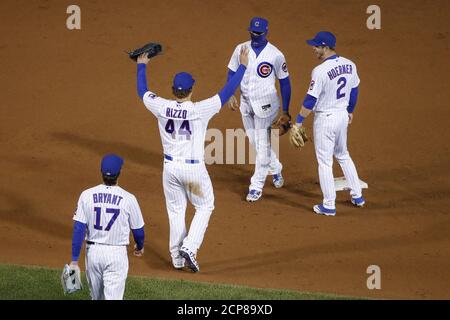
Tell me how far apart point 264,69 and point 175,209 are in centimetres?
260

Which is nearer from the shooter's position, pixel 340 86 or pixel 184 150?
pixel 184 150

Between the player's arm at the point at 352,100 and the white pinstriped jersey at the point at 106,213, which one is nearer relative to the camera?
the white pinstriped jersey at the point at 106,213

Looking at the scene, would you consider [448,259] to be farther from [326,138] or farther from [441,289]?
[326,138]

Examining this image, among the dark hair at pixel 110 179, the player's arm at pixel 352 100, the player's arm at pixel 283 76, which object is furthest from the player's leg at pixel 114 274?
the player's arm at pixel 352 100

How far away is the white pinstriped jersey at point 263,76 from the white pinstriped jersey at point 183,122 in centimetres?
219

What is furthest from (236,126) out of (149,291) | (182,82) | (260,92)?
(149,291)

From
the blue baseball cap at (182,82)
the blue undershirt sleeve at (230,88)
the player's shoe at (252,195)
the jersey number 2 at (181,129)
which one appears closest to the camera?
the blue baseball cap at (182,82)

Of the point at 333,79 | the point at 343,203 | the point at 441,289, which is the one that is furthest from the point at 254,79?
the point at 441,289

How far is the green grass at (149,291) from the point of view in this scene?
420 inches

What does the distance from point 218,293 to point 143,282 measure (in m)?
0.84

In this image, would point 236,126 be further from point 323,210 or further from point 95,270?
point 95,270

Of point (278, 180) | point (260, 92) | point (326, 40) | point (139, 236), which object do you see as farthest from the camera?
point (278, 180)

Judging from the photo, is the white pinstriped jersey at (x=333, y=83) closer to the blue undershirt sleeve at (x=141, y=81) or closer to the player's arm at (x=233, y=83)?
the player's arm at (x=233, y=83)

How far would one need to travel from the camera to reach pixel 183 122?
11.0 meters
